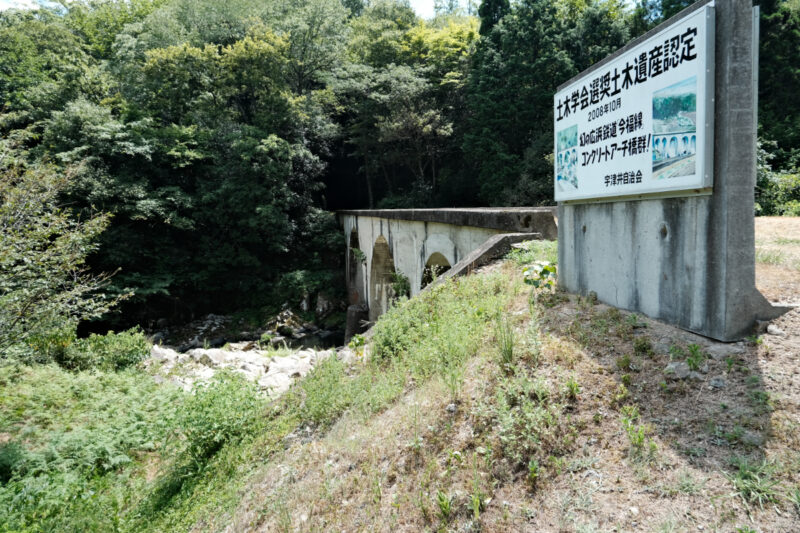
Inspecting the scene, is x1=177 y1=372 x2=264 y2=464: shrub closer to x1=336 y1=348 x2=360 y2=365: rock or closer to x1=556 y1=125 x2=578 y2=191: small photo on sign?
x1=336 y1=348 x2=360 y2=365: rock

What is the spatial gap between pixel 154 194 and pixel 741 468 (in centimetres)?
1681

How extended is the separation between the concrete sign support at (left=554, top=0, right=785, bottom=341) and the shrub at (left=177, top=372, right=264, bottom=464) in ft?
10.9

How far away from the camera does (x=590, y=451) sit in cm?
225

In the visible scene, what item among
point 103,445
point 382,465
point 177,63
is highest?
point 177,63

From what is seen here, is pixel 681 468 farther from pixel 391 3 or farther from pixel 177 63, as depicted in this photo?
pixel 391 3

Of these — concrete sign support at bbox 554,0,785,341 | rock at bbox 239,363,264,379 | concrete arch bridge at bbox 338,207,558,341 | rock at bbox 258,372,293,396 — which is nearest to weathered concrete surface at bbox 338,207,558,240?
concrete arch bridge at bbox 338,207,558,341

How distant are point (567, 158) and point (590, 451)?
8.66 ft

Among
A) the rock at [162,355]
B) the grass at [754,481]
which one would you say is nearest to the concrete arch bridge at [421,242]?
the grass at [754,481]

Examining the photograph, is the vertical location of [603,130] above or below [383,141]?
below

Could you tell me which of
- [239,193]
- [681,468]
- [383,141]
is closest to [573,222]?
[681,468]

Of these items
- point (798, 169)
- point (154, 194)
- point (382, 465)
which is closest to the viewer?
point (382, 465)

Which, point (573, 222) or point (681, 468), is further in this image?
point (573, 222)

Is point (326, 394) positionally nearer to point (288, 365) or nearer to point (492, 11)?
point (288, 365)

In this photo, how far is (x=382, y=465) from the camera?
8.86 feet
